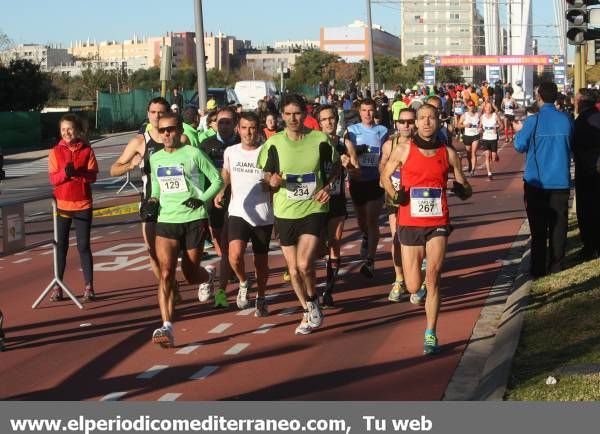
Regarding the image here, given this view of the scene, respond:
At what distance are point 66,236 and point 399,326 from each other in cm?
379

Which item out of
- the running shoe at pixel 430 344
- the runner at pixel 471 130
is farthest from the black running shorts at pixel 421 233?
the runner at pixel 471 130

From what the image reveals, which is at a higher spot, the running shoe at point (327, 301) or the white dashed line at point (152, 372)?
the white dashed line at point (152, 372)

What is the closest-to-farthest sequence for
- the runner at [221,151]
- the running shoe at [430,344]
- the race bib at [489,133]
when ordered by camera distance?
the running shoe at [430,344]
the runner at [221,151]
the race bib at [489,133]

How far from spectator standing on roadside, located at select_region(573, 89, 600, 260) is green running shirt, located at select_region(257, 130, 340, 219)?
166 inches

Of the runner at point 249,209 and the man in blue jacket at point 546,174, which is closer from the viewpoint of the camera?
the runner at point 249,209

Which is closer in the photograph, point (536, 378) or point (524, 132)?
point (536, 378)

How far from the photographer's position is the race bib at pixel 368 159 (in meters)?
13.5

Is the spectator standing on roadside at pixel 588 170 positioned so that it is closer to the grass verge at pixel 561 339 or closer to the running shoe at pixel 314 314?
the grass verge at pixel 561 339

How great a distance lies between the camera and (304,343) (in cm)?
1014

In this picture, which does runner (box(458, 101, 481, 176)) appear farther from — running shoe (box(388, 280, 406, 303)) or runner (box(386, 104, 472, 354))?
runner (box(386, 104, 472, 354))

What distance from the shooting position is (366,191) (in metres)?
13.6

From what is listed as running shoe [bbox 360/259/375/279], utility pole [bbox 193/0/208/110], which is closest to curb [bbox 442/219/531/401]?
running shoe [bbox 360/259/375/279]

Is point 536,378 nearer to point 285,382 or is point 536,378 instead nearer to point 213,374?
point 285,382

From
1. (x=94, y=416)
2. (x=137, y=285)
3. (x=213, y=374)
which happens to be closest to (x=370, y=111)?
(x=137, y=285)
